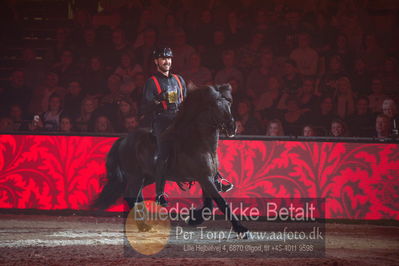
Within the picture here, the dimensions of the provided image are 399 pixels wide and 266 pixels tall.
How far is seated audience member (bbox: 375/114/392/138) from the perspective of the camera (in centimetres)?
935

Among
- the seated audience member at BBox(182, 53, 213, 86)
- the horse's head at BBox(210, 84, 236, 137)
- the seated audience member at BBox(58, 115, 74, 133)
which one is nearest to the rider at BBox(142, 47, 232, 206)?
the horse's head at BBox(210, 84, 236, 137)

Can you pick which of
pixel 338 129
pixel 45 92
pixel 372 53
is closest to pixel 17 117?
pixel 45 92

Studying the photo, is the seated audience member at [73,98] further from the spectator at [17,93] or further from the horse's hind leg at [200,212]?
the horse's hind leg at [200,212]

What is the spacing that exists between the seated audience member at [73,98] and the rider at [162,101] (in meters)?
3.18

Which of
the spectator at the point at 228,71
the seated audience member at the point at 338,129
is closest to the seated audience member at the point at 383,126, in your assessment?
the seated audience member at the point at 338,129

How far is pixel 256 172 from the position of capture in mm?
9258

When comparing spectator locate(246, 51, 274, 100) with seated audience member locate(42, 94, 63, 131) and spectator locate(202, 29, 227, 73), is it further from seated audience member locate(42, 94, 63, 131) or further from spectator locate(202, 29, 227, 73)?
seated audience member locate(42, 94, 63, 131)

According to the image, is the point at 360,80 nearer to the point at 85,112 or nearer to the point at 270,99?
the point at 270,99

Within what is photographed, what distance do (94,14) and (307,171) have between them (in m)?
6.15

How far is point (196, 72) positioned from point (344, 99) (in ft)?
8.68

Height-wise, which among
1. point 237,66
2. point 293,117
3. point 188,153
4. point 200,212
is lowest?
point 200,212

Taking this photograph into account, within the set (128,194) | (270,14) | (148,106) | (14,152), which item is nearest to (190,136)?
(148,106)

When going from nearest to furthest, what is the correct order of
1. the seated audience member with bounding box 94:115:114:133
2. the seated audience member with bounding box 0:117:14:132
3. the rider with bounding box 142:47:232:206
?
the rider with bounding box 142:47:232:206
the seated audience member with bounding box 94:115:114:133
the seated audience member with bounding box 0:117:14:132

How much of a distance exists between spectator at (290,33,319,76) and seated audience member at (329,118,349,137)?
166 centimetres
